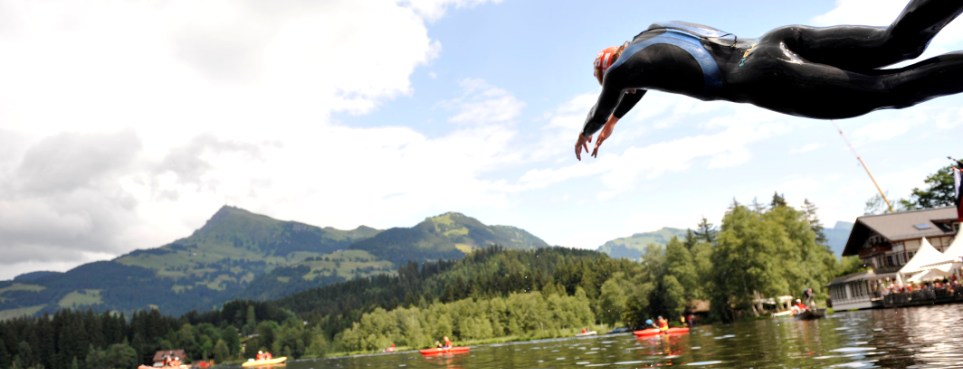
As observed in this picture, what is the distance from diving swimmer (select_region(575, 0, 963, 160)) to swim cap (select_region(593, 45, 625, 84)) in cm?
5

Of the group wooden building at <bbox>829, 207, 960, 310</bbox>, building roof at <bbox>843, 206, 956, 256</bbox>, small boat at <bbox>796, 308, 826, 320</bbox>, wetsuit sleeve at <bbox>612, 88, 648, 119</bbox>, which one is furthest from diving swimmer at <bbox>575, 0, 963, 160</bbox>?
building roof at <bbox>843, 206, 956, 256</bbox>

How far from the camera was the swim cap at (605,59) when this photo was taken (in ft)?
18.9

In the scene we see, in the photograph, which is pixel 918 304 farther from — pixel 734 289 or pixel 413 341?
pixel 413 341

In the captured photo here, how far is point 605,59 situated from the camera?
19.2ft

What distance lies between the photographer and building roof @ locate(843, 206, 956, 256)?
7856 cm

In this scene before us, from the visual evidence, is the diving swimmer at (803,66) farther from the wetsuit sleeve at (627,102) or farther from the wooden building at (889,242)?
the wooden building at (889,242)

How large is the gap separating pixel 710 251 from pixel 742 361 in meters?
89.9

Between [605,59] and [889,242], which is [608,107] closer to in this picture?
[605,59]

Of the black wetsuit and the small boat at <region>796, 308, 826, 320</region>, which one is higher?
the black wetsuit

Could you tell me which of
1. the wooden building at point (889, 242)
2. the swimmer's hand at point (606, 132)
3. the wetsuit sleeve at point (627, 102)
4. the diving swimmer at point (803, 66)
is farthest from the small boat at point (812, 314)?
the diving swimmer at point (803, 66)

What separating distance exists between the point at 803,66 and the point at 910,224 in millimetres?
88512

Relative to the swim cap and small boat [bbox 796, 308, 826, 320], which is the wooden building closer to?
small boat [bbox 796, 308, 826, 320]

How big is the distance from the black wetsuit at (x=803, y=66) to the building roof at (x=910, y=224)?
3324 inches

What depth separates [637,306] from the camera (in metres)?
124
